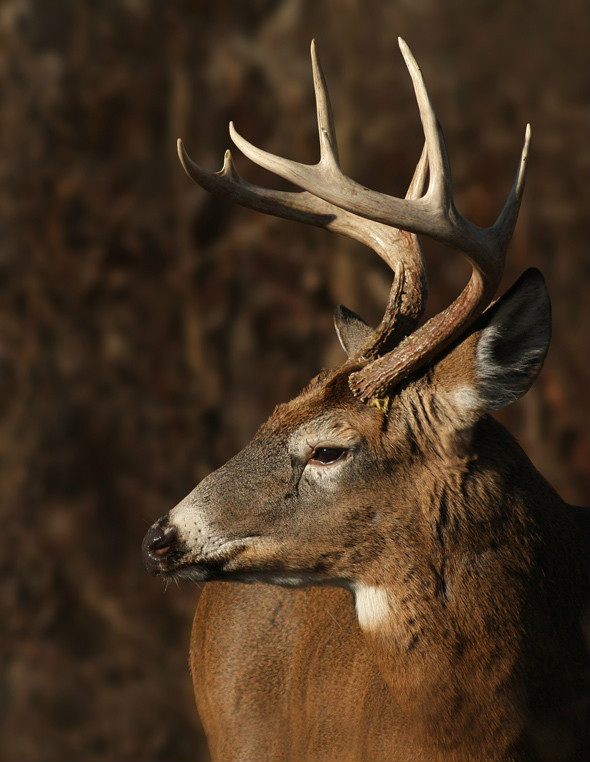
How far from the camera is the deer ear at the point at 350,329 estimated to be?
113 inches

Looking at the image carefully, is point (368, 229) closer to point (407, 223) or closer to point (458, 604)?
point (407, 223)

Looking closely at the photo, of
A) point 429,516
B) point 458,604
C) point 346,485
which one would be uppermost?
point 346,485

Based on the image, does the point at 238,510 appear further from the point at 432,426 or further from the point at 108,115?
the point at 108,115

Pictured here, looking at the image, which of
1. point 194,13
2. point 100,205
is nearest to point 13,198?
point 100,205

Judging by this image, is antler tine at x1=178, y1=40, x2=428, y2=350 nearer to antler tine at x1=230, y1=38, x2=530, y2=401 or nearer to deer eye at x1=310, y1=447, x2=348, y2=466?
antler tine at x1=230, y1=38, x2=530, y2=401

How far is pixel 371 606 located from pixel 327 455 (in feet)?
1.24

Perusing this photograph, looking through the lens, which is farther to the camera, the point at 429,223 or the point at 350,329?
the point at 350,329

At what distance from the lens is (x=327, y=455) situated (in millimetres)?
2404

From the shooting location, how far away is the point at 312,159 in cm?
535

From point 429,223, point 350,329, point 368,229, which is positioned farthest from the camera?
point 350,329

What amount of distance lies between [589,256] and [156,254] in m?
2.28

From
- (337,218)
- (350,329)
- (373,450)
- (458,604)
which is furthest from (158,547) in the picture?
(337,218)

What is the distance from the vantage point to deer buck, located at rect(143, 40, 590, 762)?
2.30 metres

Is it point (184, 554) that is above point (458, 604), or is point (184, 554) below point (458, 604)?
above
